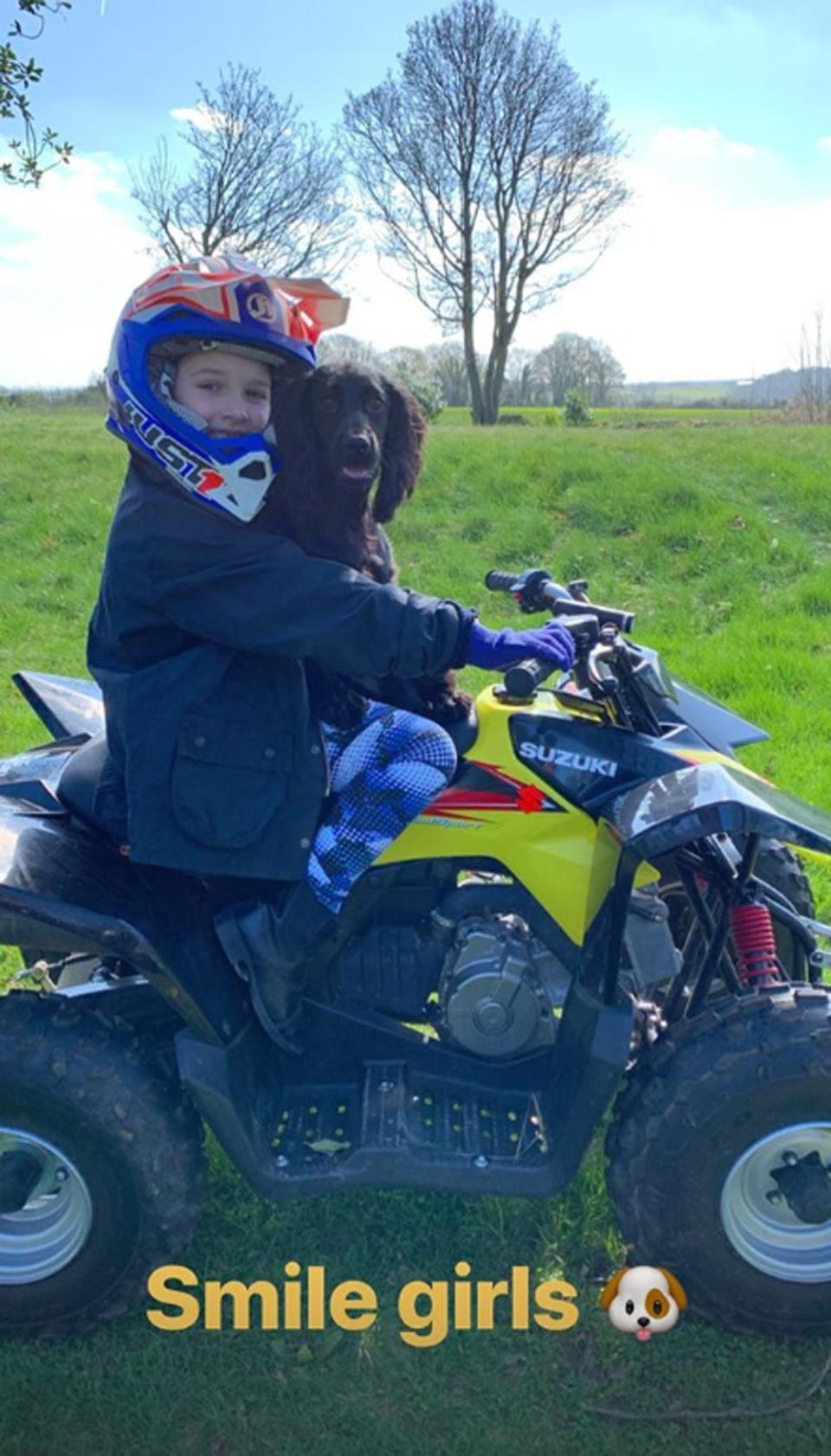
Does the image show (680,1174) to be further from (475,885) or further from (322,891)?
(322,891)

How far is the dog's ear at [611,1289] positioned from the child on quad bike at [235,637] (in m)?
1.00

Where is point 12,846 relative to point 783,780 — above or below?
above

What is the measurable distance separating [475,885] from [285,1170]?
0.76 metres

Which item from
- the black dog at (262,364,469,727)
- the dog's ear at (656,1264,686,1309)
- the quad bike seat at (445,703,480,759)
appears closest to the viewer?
the dog's ear at (656,1264,686,1309)

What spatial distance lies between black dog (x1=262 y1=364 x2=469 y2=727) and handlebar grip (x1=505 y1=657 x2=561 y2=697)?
1.77 feet

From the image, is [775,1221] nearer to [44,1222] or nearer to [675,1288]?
[675,1288]

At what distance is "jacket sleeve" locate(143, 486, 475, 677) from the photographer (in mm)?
2301

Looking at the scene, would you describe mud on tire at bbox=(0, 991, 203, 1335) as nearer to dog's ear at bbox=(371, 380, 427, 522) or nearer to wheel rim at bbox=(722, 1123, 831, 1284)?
wheel rim at bbox=(722, 1123, 831, 1284)

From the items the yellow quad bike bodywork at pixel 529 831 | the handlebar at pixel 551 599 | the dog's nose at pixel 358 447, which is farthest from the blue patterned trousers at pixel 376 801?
the dog's nose at pixel 358 447

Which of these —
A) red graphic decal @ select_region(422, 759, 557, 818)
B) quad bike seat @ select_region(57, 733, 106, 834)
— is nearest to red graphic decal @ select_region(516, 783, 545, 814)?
red graphic decal @ select_region(422, 759, 557, 818)

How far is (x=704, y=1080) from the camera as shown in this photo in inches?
96.5

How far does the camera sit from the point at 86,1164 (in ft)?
8.37

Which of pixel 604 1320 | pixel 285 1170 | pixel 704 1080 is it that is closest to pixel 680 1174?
pixel 704 1080

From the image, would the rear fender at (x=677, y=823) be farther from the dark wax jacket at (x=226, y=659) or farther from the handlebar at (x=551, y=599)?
the dark wax jacket at (x=226, y=659)
